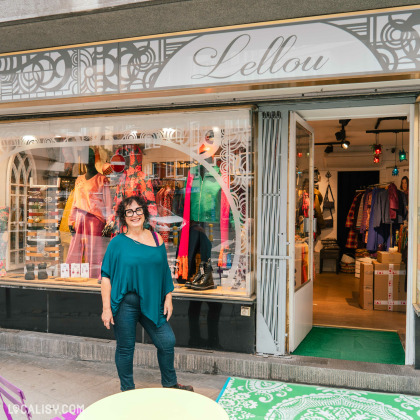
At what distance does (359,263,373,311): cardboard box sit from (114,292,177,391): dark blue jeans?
140 inches

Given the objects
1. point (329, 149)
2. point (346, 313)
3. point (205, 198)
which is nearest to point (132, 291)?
point (205, 198)

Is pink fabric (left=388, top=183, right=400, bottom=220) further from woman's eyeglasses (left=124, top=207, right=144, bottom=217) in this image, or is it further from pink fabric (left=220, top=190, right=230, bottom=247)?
woman's eyeglasses (left=124, top=207, right=144, bottom=217)

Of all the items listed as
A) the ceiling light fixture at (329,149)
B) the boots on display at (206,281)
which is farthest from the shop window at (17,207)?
the ceiling light fixture at (329,149)

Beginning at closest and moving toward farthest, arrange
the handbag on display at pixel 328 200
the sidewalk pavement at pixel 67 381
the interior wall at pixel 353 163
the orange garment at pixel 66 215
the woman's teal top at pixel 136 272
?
the woman's teal top at pixel 136 272, the sidewalk pavement at pixel 67 381, the orange garment at pixel 66 215, the interior wall at pixel 353 163, the handbag on display at pixel 328 200

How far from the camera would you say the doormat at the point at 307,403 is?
324cm

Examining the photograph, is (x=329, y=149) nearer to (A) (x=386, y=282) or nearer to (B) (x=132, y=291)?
(A) (x=386, y=282)

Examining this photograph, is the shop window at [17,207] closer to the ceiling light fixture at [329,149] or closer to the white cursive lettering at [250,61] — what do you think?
the white cursive lettering at [250,61]

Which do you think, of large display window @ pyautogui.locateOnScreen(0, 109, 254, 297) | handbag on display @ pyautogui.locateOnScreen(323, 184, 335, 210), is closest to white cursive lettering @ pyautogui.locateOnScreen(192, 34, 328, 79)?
large display window @ pyautogui.locateOnScreen(0, 109, 254, 297)

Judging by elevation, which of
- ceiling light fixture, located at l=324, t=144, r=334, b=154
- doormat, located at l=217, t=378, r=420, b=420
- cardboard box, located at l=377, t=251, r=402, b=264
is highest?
ceiling light fixture, located at l=324, t=144, r=334, b=154

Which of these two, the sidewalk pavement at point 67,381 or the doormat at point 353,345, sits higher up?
the doormat at point 353,345

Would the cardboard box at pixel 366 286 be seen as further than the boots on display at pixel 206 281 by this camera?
Yes

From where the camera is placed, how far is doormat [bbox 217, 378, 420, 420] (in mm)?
3240

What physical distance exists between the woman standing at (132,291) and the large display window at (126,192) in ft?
3.56

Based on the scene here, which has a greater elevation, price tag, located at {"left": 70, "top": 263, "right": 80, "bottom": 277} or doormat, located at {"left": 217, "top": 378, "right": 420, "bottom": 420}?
price tag, located at {"left": 70, "top": 263, "right": 80, "bottom": 277}
